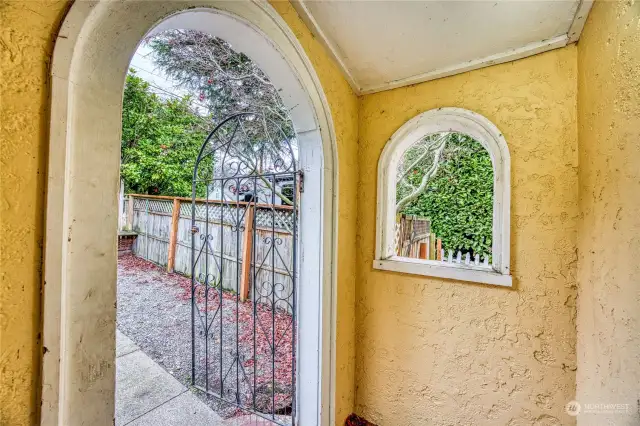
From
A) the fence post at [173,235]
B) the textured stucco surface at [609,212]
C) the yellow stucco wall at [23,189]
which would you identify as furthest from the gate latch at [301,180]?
the fence post at [173,235]

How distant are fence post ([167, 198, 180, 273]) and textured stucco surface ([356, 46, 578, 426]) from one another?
14.2ft

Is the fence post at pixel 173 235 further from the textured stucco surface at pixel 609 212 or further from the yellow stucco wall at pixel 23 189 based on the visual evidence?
the textured stucco surface at pixel 609 212

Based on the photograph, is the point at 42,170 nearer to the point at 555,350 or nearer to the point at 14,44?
the point at 14,44

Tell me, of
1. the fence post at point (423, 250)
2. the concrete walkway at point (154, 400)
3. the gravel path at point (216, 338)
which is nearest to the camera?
the concrete walkway at point (154, 400)

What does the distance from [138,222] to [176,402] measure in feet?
18.9

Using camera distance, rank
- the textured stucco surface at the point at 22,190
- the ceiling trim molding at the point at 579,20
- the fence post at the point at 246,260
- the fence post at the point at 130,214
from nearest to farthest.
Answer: the textured stucco surface at the point at 22,190 → the ceiling trim molding at the point at 579,20 → the fence post at the point at 246,260 → the fence post at the point at 130,214

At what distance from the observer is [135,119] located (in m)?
5.92

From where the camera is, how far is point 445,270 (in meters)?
1.51

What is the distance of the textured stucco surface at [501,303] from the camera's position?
1273mm

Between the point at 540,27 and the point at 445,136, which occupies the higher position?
the point at 445,136

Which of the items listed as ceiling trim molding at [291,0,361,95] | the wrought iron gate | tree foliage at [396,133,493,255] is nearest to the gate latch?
the wrought iron gate

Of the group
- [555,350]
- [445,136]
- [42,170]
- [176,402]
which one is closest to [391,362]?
[555,350]

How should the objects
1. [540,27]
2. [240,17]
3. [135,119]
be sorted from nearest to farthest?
[240,17] → [540,27] → [135,119]

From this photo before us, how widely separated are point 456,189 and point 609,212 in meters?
4.31
